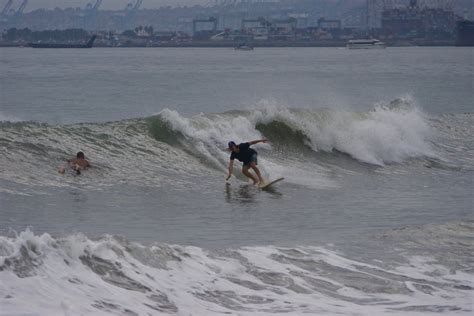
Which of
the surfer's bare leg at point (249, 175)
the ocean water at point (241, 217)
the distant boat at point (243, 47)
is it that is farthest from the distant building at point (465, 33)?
the surfer's bare leg at point (249, 175)

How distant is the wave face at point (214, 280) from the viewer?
10445 mm

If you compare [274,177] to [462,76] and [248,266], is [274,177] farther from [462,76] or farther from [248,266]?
[462,76]

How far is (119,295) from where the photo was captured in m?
10.7

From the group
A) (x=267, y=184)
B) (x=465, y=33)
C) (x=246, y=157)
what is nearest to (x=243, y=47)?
(x=465, y=33)

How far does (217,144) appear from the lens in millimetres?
25266

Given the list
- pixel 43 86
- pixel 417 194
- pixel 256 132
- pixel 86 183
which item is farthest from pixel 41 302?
pixel 43 86

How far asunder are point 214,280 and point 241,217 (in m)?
4.84

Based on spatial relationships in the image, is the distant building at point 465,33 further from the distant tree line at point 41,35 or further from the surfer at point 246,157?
the surfer at point 246,157

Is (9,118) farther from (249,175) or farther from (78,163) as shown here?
(249,175)

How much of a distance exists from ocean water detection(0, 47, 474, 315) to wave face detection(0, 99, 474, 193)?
61 millimetres

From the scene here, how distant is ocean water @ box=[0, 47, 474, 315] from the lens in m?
11.1

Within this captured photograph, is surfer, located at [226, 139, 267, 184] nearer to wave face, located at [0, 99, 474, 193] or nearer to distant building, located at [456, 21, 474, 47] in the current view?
wave face, located at [0, 99, 474, 193]

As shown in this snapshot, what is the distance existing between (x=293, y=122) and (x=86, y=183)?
35.6 feet

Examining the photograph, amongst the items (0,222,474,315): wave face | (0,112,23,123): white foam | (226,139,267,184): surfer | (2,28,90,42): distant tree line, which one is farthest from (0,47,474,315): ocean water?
(2,28,90,42): distant tree line
